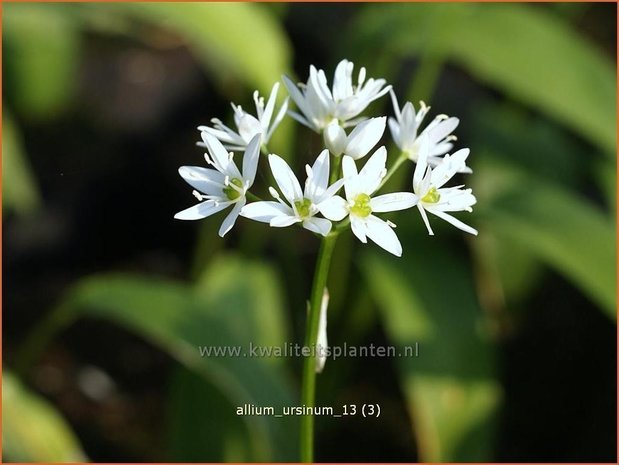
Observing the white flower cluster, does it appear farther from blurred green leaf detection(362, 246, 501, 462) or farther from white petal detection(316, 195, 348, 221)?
blurred green leaf detection(362, 246, 501, 462)

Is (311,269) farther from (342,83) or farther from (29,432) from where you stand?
(342,83)

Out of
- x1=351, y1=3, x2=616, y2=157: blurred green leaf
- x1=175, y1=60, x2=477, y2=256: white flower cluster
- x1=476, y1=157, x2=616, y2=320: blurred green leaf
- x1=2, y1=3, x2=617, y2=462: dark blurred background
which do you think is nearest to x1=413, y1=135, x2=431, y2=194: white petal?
x1=175, y1=60, x2=477, y2=256: white flower cluster

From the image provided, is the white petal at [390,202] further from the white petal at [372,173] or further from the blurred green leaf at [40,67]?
the blurred green leaf at [40,67]

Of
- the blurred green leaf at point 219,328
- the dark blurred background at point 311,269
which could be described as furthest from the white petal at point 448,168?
the blurred green leaf at point 219,328

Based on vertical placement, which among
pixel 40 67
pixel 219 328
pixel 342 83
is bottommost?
pixel 342 83

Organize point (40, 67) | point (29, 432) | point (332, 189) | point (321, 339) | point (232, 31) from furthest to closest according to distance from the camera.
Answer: point (40, 67) < point (232, 31) < point (29, 432) < point (321, 339) < point (332, 189)

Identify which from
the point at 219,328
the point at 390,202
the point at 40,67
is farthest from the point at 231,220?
the point at 40,67
